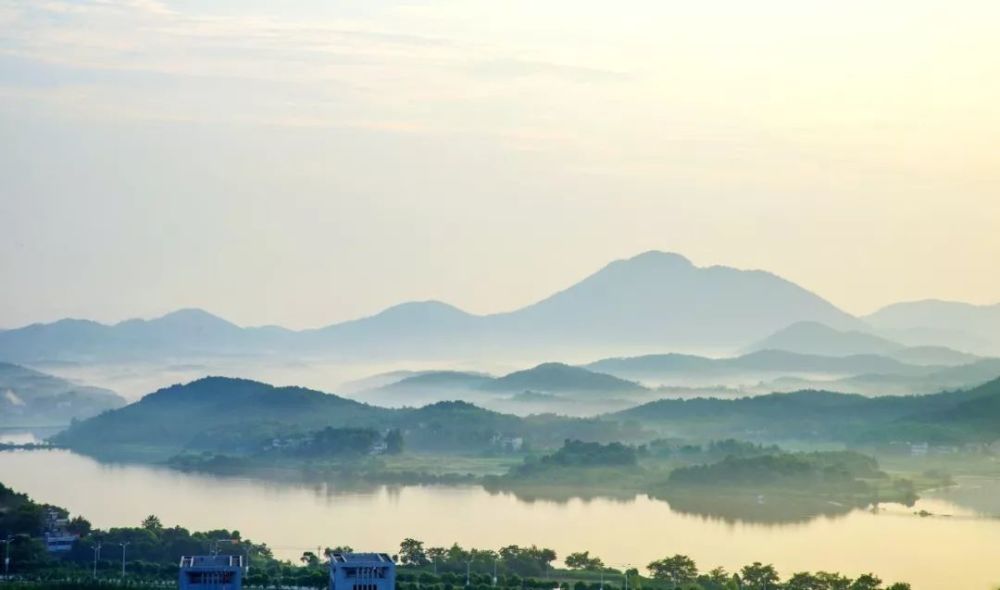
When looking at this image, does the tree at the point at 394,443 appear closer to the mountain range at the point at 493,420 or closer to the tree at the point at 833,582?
the mountain range at the point at 493,420

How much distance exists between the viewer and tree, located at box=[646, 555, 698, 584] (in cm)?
2347

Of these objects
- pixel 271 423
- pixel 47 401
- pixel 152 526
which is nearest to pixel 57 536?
pixel 152 526

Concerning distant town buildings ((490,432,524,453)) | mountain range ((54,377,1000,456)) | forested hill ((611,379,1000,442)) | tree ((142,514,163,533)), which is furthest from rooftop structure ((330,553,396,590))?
forested hill ((611,379,1000,442))

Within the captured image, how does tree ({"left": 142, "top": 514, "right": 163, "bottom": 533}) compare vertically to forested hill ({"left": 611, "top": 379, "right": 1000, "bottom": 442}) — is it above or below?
below

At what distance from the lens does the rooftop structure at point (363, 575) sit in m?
19.3

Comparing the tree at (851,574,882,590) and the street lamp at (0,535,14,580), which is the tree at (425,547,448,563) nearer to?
the street lamp at (0,535,14,580)

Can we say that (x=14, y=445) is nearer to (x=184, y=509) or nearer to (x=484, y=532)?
(x=184, y=509)

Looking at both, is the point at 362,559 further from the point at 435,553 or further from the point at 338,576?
the point at 435,553

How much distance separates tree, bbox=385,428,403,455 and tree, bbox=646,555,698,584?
2123 centimetres

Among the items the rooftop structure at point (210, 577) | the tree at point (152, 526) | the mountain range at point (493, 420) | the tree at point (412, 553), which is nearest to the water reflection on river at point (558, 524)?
the tree at point (152, 526)

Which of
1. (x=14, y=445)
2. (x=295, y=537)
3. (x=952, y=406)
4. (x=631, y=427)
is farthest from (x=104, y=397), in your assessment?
(x=295, y=537)

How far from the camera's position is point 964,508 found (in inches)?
1348

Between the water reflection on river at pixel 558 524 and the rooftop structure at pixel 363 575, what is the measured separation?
7.32 meters

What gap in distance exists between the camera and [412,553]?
80.7ft
